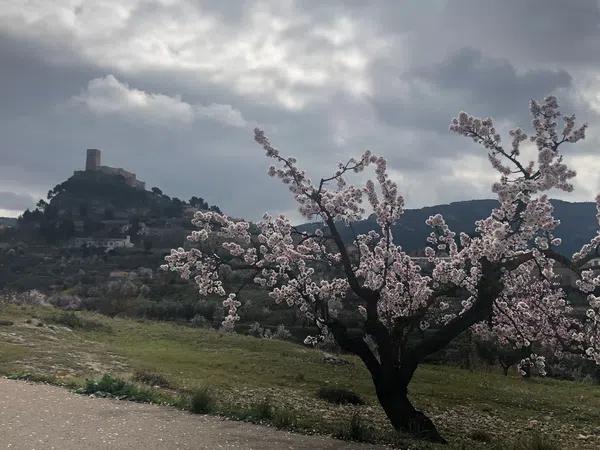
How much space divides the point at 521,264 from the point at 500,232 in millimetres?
1967

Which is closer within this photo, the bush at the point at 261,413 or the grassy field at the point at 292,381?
the bush at the point at 261,413

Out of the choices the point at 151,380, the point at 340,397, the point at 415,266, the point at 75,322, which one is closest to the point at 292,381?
the point at 340,397

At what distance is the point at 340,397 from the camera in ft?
58.9

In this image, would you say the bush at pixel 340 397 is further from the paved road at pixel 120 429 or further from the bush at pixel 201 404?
the paved road at pixel 120 429

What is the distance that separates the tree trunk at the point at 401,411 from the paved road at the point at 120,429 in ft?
8.66

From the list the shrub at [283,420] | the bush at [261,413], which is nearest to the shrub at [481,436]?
the shrub at [283,420]

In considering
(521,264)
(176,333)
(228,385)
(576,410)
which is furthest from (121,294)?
(521,264)

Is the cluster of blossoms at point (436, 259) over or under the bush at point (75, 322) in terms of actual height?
over

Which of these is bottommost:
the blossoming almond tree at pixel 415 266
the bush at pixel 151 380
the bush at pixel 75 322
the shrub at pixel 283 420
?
the bush at pixel 151 380

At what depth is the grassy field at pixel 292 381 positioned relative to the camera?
1390cm

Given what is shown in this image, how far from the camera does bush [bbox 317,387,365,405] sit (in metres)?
17.7

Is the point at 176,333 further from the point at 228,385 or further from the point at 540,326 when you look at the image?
the point at 540,326

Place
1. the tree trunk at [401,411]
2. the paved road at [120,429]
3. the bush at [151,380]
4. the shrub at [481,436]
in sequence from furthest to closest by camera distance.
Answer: the bush at [151,380], the shrub at [481,436], the tree trunk at [401,411], the paved road at [120,429]

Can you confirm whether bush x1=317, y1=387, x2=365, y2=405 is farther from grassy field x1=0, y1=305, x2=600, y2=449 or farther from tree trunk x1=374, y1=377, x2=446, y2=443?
tree trunk x1=374, y1=377, x2=446, y2=443
